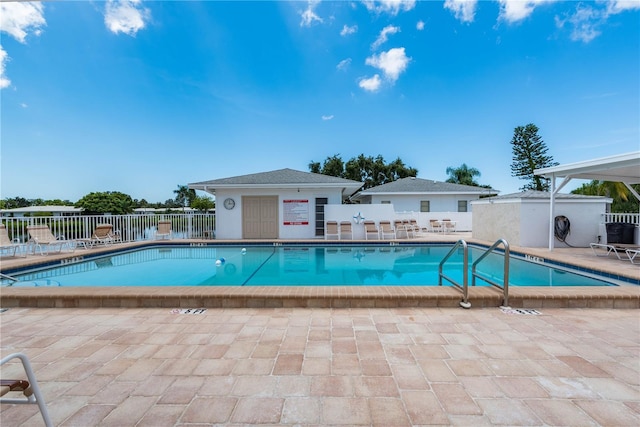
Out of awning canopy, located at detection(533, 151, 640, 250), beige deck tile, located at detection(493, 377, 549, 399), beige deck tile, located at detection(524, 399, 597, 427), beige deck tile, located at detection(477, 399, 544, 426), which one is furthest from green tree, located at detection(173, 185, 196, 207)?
beige deck tile, located at detection(524, 399, 597, 427)

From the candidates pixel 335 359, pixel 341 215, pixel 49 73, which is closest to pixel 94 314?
pixel 335 359

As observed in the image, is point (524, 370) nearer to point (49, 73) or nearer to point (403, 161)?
point (49, 73)

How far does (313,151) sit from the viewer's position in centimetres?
3566

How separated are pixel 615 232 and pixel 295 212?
11.0m

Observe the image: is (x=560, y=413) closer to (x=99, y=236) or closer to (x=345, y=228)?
(x=345, y=228)

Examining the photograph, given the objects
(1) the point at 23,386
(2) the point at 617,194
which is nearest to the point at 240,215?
(1) the point at 23,386

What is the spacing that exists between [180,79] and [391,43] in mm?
12386

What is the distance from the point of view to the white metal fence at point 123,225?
32.4 ft

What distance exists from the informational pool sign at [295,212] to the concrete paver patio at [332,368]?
30.0 ft

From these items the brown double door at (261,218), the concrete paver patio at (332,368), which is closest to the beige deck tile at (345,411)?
the concrete paver patio at (332,368)

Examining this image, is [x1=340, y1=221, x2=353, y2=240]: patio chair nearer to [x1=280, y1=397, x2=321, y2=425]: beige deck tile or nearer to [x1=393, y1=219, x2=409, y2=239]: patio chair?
[x1=393, y1=219, x2=409, y2=239]: patio chair

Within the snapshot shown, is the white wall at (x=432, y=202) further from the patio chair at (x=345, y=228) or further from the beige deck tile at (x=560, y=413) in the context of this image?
the beige deck tile at (x=560, y=413)

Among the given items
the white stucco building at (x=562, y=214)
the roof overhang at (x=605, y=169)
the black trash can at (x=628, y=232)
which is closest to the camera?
the roof overhang at (x=605, y=169)

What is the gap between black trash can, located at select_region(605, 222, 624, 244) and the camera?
8638mm
